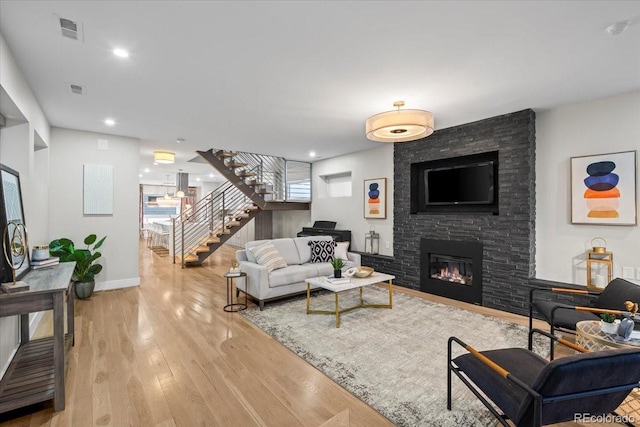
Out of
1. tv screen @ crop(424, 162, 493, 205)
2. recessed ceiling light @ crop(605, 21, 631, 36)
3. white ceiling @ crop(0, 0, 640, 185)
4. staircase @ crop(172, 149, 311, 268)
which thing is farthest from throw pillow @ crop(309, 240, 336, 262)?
recessed ceiling light @ crop(605, 21, 631, 36)

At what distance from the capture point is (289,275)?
4.29m

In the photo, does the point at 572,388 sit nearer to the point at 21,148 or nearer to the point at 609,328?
the point at 609,328

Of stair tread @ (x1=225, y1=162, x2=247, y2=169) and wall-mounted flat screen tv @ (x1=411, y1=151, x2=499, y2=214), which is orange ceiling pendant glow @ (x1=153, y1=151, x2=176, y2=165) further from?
wall-mounted flat screen tv @ (x1=411, y1=151, x2=499, y2=214)

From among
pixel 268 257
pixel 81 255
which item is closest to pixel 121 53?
pixel 268 257

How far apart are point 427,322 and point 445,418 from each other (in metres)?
1.75

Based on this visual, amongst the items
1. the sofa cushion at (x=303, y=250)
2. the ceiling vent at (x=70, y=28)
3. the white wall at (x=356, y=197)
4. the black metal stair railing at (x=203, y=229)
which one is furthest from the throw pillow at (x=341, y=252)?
the ceiling vent at (x=70, y=28)

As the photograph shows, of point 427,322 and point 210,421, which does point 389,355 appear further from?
point 210,421

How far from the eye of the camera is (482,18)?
6.77ft

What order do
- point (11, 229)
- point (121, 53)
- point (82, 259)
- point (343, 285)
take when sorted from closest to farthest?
point (11, 229) → point (121, 53) → point (343, 285) → point (82, 259)

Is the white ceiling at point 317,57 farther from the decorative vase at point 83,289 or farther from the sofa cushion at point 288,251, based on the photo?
the decorative vase at point 83,289

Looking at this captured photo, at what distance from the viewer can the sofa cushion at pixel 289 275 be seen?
415 centimetres

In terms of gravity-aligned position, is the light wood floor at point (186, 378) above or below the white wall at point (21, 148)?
below

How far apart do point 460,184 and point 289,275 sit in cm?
300

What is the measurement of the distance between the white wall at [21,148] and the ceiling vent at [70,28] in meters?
0.46
